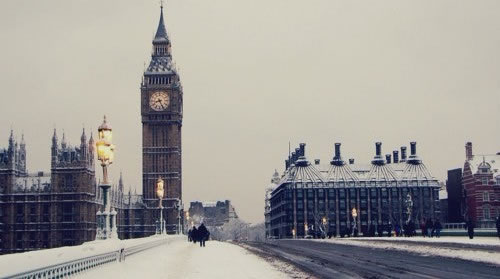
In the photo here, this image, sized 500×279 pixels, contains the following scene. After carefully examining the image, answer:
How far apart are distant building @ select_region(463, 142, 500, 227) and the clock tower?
69861 mm

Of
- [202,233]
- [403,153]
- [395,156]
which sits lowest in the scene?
[202,233]

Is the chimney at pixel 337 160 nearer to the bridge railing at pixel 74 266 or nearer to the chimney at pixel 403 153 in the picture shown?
the chimney at pixel 403 153

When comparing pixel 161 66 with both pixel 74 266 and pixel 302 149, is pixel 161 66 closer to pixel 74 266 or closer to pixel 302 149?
pixel 302 149

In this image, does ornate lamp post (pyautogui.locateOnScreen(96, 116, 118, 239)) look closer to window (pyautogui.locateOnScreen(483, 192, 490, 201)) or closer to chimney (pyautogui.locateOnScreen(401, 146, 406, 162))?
window (pyautogui.locateOnScreen(483, 192, 490, 201))

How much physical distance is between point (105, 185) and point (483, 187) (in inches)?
4258

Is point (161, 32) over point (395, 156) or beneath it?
over

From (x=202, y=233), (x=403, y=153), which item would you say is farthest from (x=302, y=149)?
(x=202, y=233)

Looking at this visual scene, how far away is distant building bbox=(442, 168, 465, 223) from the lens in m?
139

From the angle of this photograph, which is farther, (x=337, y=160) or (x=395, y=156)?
(x=395, y=156)

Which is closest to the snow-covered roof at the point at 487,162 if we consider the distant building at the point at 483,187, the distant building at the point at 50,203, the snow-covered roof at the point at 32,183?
the distant building at the point at 483,187

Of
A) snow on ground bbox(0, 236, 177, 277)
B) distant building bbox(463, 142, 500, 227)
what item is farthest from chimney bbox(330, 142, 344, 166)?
snow on ground bbox(0, 236, 177, 277)

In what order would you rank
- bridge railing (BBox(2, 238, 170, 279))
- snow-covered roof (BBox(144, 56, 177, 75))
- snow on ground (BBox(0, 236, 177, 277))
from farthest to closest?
snow-covered roof (BBox(144, 56, 177, 75))
bridge railing (BBox(2, 238, 170, 279))
snow on ground (BBox(0, 236, 177, 277))

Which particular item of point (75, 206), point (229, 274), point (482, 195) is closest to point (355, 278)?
point (229, 274)

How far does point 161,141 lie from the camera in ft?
552
